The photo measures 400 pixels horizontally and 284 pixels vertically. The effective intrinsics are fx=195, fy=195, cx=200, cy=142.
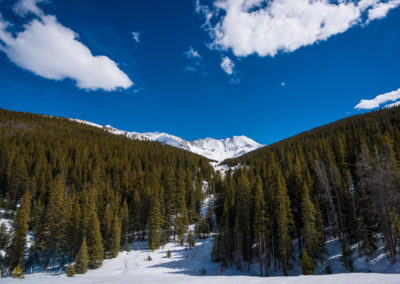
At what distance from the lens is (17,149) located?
242 ft

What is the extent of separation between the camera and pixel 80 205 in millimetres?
49688

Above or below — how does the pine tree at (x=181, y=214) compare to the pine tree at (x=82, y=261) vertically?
above

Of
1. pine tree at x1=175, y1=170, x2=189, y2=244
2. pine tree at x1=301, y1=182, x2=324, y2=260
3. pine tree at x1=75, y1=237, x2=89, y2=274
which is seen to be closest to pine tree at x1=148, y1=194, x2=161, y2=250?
pine tree at x1=175, y1=170, x2=189, y2=244

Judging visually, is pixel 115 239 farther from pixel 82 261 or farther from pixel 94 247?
pixel 82 261

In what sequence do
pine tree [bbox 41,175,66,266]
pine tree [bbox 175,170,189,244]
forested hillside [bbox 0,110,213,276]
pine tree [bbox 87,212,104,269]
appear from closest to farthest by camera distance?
1. pine tree [bbox 87,212,104,269]
2. forested hillside [bbox 0,110,213,276]
3. pine tree [bbox 41,175,66,266]
4. pine tree [bbox 175,170,189,244]

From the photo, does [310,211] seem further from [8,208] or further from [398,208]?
[8,208]

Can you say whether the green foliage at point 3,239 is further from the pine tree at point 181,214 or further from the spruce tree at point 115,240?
the pine tree at point 181,214

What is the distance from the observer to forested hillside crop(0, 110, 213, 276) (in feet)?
124

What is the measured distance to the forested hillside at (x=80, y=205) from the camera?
37688mm

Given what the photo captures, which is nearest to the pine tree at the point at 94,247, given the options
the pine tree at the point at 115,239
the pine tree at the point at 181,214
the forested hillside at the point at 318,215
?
the pine tree at the point at 115,239

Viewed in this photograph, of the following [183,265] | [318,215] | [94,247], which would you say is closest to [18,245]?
[94,247]

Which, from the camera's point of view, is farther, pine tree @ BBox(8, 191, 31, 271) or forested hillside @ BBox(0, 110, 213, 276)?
forested hillside @ BBox(0, 110, 213, 276)

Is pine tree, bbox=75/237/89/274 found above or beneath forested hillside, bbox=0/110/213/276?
beneath

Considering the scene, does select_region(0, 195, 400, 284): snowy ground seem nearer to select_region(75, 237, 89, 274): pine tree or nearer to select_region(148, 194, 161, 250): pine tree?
select_region(75, 237, 89, 274): pine tree
